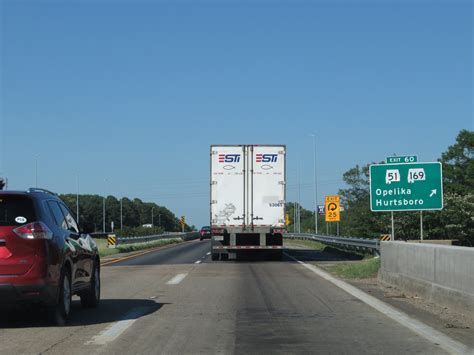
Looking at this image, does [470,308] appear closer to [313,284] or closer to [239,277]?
[313,284]

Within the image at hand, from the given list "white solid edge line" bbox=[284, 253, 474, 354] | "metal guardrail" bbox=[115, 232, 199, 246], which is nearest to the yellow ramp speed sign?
"metal guardrail" bbox=[115, 232, 199, 246]

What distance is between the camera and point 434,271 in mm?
12391

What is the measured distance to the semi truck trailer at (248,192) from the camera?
27.1 meters

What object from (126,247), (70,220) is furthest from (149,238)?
(70,220)

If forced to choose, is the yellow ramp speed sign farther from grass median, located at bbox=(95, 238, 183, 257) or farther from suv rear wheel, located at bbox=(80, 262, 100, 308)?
suv rear wheel, located at bbox=(80, 262, 100, 308)

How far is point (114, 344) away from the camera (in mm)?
8383

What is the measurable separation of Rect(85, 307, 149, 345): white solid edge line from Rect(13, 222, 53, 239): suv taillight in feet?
4.94

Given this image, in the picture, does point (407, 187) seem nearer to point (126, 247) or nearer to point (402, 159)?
point (402, 159)

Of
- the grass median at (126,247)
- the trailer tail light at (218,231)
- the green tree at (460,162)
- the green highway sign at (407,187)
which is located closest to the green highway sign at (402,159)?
the green highway sign at (407,187)

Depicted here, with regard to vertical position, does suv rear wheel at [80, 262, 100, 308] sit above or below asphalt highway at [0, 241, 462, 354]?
above

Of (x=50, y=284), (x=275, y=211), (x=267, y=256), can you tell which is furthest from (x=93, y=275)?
(x=267, y=256)

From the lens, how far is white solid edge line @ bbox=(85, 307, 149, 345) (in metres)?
8.66

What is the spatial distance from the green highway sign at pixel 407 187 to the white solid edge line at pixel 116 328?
990 centimetres

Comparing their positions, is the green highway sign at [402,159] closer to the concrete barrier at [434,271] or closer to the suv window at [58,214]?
the concrete barrier at [434,271]
